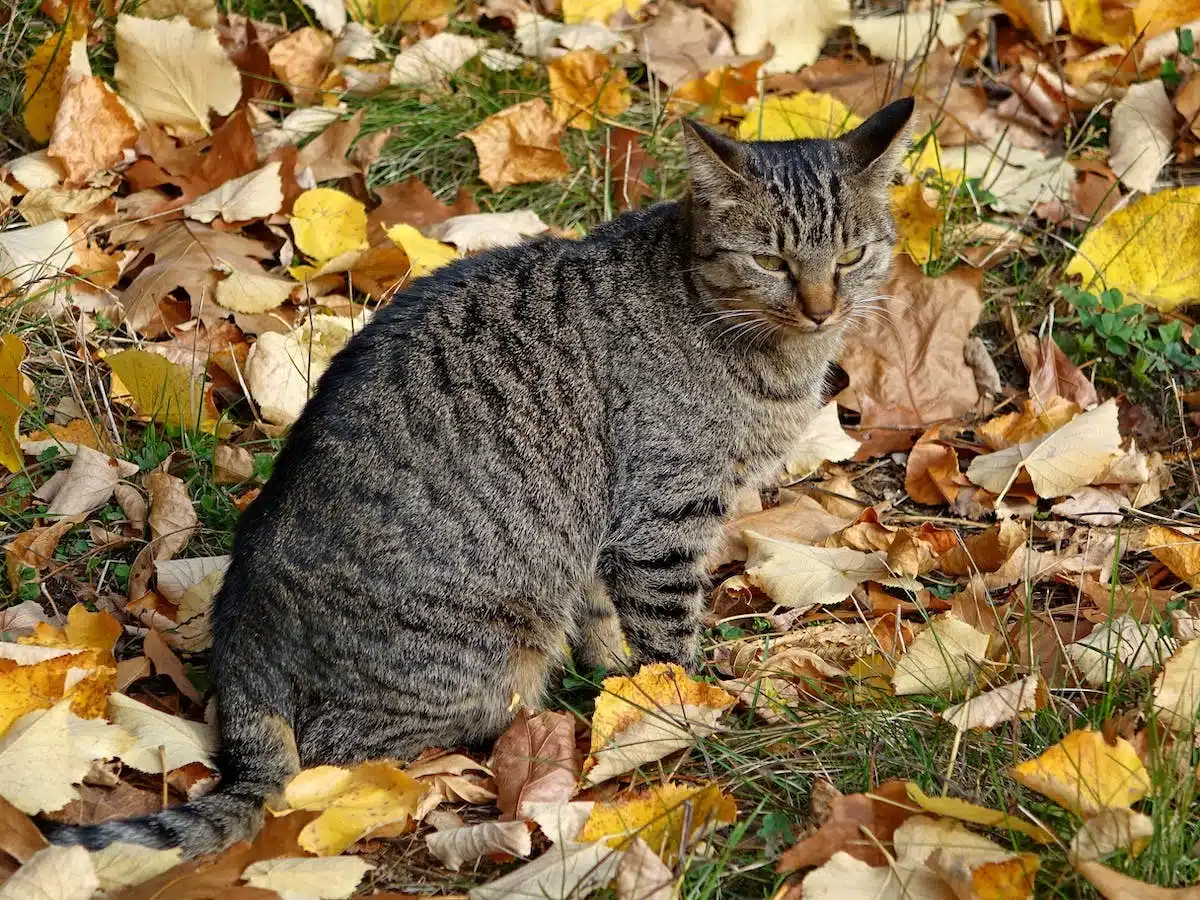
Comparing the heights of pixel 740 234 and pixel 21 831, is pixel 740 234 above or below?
above

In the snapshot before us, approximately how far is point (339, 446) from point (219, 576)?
75cm

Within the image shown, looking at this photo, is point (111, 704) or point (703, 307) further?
point (703, 307)

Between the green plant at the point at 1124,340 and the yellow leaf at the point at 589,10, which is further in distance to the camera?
the yellow leaf at the point at 589,10

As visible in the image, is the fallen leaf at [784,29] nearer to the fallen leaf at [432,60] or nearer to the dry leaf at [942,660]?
the fallen leaf at [432,60]

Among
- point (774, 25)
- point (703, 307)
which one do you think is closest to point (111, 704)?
point (703, 307)

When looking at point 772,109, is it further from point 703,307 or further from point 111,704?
point 111,704

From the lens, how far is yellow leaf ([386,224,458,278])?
4078 millimetres

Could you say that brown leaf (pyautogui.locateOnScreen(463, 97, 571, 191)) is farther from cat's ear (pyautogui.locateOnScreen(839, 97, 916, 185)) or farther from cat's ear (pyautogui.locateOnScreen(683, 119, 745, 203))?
cat's ear (pyautogui.locateOnScreen(839, 97, 916, 185))

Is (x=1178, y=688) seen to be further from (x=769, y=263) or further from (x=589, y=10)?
(x=589, y=10)

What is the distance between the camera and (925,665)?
9.75 feet

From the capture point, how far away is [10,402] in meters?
3.60

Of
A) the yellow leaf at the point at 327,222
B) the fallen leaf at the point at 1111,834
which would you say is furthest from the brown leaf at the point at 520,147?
the fallen leaf at the point at 1111,834

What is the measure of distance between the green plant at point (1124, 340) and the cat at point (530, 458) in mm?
1008

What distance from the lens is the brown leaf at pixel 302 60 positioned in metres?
4.77
